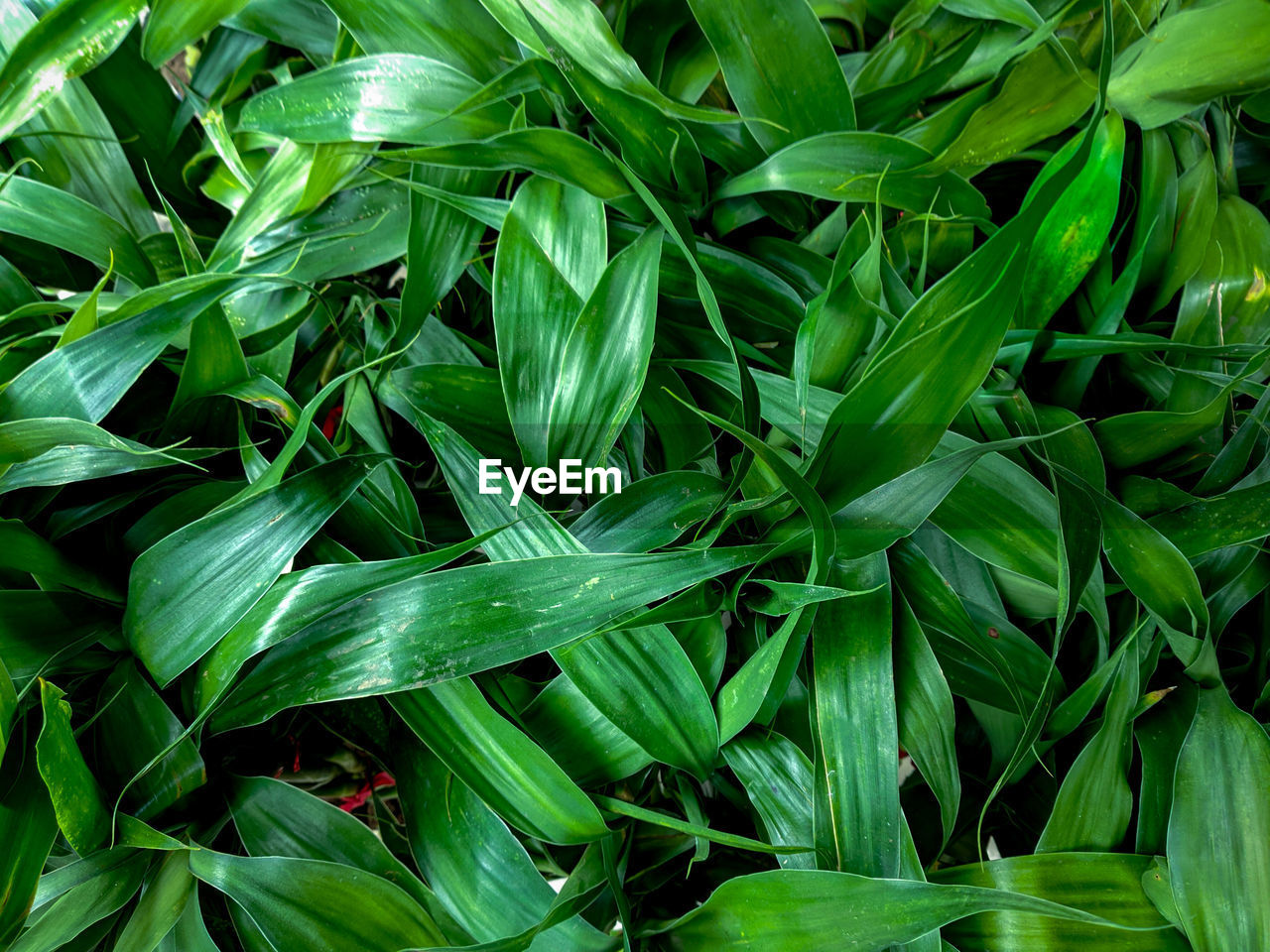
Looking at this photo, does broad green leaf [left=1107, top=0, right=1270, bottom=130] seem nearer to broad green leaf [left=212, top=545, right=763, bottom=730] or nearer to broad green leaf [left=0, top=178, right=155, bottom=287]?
broad green leaf [left=212, top=545, right=763, bottom=730]

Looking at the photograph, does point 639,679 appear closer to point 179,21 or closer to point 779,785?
point 779,785

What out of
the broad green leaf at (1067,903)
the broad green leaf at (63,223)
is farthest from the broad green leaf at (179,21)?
the broad green leaf at (1067,903)

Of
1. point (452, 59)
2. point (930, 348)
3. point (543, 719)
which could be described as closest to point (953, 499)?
point (930, 348)

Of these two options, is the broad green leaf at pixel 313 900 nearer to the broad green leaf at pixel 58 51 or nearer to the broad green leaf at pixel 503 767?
the broad green leaf at pixel 503 767

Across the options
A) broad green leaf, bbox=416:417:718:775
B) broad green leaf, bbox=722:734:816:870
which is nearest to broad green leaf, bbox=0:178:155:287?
broad green leaf, bbox=416:417:718:775

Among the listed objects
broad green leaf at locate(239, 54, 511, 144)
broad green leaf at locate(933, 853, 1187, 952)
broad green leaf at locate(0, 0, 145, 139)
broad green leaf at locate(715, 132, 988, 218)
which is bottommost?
broad green leaf at locate(933, 853, 1187, 952)

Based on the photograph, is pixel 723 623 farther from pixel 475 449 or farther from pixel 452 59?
pixel 452 59

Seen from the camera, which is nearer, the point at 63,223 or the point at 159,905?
the point at 159,905

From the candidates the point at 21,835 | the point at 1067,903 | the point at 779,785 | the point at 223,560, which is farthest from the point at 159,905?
the point at 1067,903
